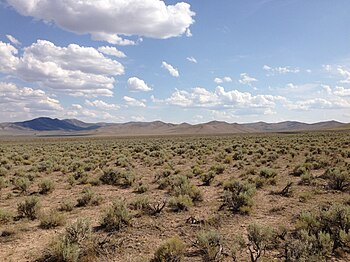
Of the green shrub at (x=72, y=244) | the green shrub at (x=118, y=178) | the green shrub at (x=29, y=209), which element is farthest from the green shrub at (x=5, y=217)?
the green shrub at (x=118, y=178)

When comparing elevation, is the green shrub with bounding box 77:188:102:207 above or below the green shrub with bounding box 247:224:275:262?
below

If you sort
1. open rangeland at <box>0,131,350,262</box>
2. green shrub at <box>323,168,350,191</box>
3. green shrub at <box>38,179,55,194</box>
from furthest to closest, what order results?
green shrub at <box>38,179,55,194</box>, green shrub at <box>323,168,350,191</box>, open rangeland at <box>0,131,350,262</box>

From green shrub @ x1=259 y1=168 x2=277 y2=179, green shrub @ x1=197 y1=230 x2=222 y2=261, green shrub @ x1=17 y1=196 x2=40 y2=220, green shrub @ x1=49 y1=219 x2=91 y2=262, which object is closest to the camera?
green shrub @ x1=49 y1=219 x2=91 y2=262

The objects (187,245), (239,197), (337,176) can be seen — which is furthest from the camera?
(337,176)

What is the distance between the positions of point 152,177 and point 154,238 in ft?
32.6

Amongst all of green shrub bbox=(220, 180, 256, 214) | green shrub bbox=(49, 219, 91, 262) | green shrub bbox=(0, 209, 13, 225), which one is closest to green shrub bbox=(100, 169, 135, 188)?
green shrub bbox=(220, 180, 256, 214)

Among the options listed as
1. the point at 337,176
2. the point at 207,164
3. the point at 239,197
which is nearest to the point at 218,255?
the point at 239,197

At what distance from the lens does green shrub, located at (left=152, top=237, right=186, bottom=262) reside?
6.79 meters

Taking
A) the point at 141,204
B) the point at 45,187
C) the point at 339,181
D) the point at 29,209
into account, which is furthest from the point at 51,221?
the point at 339,181

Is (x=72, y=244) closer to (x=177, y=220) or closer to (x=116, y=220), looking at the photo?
(x=116, y=220)

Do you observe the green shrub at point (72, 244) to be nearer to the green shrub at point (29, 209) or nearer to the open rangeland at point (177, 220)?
the open rangeland at point (177, 220)

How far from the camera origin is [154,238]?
27.9ft

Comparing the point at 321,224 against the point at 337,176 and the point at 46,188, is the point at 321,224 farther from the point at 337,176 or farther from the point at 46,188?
the point at 46,188

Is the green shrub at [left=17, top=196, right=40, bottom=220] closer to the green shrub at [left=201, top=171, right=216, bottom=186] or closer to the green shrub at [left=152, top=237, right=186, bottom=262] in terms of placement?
the green shrub at [left=152, top=237, right=186, bottom=262]
